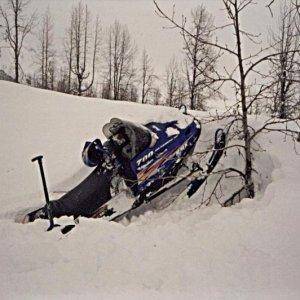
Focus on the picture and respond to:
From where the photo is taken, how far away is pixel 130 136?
242 inches

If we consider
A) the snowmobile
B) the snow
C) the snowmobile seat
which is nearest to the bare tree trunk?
the snow

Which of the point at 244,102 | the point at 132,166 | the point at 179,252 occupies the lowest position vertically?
the point at 179,252

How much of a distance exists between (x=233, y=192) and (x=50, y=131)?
5866 millimetres

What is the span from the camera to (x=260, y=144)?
608cm

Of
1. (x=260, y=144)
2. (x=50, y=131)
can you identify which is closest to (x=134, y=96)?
(x=50, y=131)

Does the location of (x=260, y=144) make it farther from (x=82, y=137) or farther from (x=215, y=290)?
(x=82, y=137)

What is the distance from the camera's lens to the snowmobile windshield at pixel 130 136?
20.0 ft

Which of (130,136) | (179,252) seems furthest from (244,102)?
(179,252)

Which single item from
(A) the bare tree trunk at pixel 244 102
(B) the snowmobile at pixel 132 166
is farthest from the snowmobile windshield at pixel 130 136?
(A) the bare tree trunk at pixel 244 102

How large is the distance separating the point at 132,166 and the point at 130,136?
51 cm

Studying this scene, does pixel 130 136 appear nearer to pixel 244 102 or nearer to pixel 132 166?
pixel 132 166

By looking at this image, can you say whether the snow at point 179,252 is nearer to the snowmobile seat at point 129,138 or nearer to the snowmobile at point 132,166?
the snowmobile at point 132,166

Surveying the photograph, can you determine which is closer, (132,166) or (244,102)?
(244,102)

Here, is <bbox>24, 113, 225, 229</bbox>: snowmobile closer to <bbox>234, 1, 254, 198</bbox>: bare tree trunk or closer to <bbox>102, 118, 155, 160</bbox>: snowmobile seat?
<bbox>102, 118, 155, 160</bbox>: snowmobile seat
